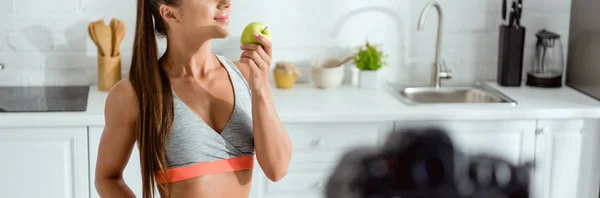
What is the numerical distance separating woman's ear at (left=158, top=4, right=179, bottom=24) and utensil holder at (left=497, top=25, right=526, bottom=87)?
88.1 inches

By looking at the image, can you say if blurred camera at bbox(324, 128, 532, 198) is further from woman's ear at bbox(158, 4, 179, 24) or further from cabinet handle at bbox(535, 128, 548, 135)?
cabinet handle at bbox(535, 128, 548, 135)

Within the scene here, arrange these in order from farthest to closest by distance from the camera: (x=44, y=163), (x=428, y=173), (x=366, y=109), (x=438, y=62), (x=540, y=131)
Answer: (x=438, y=62), (x=540, y=131), (x=366, y=109), (x=44, y=163), (x=428, y=173)

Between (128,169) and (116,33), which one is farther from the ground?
(116,33)

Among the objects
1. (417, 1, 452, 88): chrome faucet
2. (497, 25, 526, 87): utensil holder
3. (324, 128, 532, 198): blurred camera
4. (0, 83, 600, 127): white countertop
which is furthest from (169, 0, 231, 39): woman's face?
(497, 25, 526, 87): utensil holder

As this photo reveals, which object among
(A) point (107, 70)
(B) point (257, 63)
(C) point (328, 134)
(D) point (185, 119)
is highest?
(B) point (257, 63)

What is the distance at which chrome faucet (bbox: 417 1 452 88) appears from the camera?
3633 millimetres

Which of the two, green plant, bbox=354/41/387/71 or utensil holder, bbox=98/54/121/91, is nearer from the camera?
utensil holder, bbox=98/54/121/91

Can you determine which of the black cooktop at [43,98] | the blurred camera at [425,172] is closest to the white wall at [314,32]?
the black cooktop at [43,98]

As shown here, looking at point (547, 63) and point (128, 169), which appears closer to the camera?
point (128, 169)

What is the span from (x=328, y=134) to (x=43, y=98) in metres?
1.13

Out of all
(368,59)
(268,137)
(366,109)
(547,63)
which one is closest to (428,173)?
(268,137)

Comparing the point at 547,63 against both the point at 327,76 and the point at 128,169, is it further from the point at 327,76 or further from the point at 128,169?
the point at 128,169

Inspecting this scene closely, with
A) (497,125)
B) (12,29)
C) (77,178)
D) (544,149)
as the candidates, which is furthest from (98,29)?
(544,149)

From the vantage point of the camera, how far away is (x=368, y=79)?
3645mm
